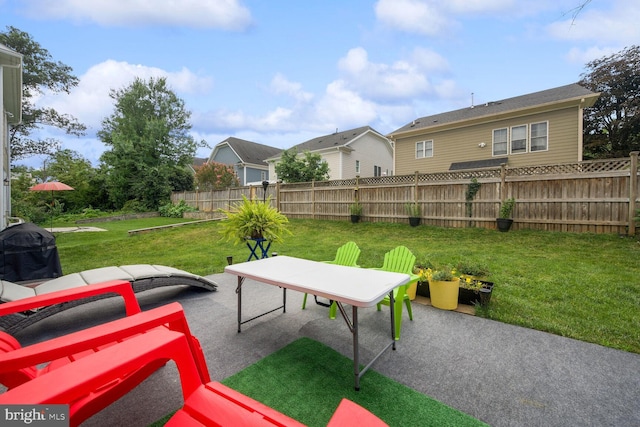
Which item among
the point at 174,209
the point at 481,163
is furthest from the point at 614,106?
the point at 174,209

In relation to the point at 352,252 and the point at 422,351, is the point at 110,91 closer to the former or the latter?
the point at 352,252

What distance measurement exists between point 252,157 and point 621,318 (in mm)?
22712

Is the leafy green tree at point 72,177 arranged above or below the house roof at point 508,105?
below

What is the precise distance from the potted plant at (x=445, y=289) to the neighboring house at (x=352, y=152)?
1357 centimetres

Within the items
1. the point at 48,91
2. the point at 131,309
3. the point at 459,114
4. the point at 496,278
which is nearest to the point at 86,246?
the point at 131,309

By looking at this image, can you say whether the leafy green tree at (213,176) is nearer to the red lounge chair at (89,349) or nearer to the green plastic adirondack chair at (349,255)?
the green plastic adirondack chair at (349,255)

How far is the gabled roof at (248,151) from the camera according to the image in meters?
22.3

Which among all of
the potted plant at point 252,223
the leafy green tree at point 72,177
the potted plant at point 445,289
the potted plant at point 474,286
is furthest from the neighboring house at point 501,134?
the leafy green tree at point 72,177

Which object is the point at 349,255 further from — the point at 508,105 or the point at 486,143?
the point at 508,105

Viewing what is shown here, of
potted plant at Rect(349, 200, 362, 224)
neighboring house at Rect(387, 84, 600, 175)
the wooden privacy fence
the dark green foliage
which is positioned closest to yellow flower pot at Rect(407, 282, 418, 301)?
the wooden privacy fence

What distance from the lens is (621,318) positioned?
2.91 metres

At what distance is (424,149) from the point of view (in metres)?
13.9

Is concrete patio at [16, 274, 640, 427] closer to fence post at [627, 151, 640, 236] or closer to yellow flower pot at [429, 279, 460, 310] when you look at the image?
yellow flower pot at [429, 279, 460, 310]

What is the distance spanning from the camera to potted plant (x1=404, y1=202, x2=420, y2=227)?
8852 millimetres
